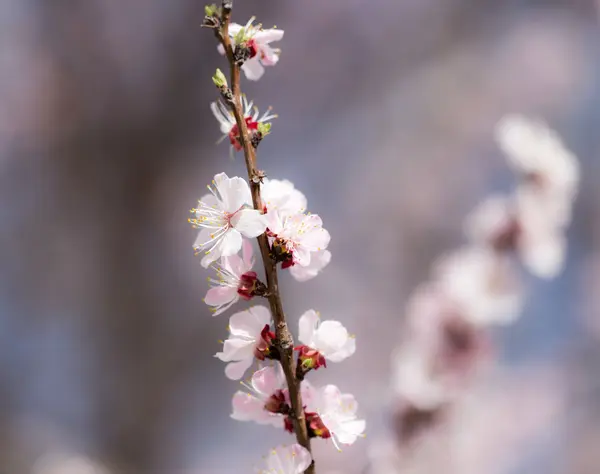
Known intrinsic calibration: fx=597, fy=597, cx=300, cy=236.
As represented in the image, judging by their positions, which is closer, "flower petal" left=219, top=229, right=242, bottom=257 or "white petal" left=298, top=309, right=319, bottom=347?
"flower petal" left=219, top=229, right=242, bottom=257

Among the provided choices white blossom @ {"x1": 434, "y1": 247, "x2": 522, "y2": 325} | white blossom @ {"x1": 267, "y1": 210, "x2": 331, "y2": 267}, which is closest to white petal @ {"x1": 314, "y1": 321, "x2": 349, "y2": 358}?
white blossom @ {"x1": 267, "y1": 210, "x2": 331, "y2": 267}

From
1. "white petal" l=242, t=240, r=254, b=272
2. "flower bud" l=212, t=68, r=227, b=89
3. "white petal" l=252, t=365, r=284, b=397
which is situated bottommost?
"white petal" l=252, t=365, r=284, b=397

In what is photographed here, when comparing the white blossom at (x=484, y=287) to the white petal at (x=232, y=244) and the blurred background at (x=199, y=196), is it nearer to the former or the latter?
the white petal at (x=232, y=244)

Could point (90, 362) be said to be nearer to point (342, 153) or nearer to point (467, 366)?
point (342, 153)

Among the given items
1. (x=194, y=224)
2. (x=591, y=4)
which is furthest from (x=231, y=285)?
(x=591, y=4)

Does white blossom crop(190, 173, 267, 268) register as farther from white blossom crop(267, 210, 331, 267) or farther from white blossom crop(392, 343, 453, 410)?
white blossom crop(392, 343, 453, 410)

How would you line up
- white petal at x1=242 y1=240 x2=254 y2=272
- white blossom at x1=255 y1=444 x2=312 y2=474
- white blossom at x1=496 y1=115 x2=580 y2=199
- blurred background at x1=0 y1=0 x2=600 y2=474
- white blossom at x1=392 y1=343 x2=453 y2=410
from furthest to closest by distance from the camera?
blurred background at x1=0 y1=0 x2=600 y2=474 < white blossom at x1=392 y1=343 x2=453 y2=410 < white blossom at x1=496 y1=115 x2=580 y2=199 < white petal at x1=242 y1=240 x2=254 y2=272 < white blossom at x1=255 y1=444 x2=312 y2=474

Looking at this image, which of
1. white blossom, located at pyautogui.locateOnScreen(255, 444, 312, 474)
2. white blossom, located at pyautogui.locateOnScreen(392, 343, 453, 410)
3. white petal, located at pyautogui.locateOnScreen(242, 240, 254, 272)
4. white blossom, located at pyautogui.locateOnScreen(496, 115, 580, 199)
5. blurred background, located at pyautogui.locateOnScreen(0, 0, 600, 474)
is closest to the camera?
white blossom, located at pyautogui.locateOnScreen(255, 444, 312, 474)

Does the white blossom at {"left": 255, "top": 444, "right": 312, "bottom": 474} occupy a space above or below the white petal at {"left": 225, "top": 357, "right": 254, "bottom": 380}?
below
